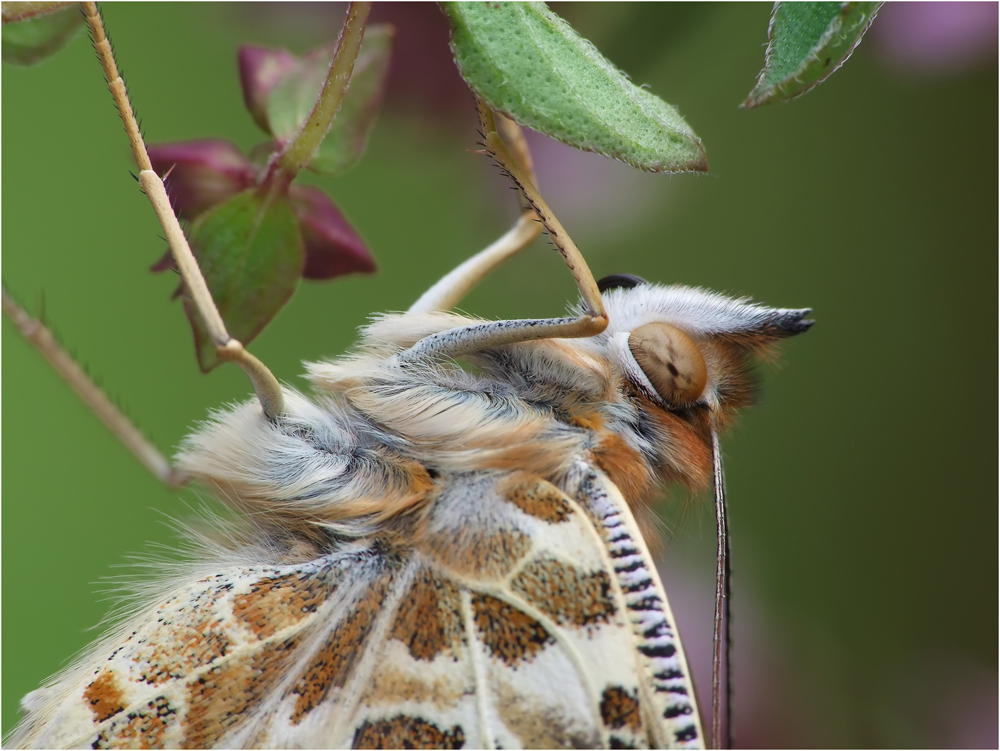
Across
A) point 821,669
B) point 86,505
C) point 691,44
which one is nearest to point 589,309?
point 691,44

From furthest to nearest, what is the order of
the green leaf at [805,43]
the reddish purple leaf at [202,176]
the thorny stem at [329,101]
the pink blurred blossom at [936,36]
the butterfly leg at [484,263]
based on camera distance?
1. the pink blurred blossom at [936,36]
2. the butterfly leg at [484,263]
3. the reddish purple leaf at [202,176]
4. the thorny stem at [329,101]
5. the green leaf at [805,43]

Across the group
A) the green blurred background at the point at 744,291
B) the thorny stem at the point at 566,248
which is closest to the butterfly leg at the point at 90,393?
the green blurred background at the point at 744,291

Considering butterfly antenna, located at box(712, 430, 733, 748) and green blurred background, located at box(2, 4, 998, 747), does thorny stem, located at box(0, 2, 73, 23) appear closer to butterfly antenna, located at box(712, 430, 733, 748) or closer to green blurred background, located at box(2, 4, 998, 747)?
butterfly antenna, located at box(712, 430, 733, 748)

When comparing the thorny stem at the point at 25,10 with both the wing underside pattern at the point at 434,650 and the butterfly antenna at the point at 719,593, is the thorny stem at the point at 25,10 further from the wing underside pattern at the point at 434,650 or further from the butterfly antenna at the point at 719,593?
the butterfly antenna at the point at 719,593

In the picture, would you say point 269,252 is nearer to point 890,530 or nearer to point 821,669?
point 821,669

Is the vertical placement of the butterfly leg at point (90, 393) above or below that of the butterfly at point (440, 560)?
above

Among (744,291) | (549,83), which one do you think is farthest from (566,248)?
(744,291)
